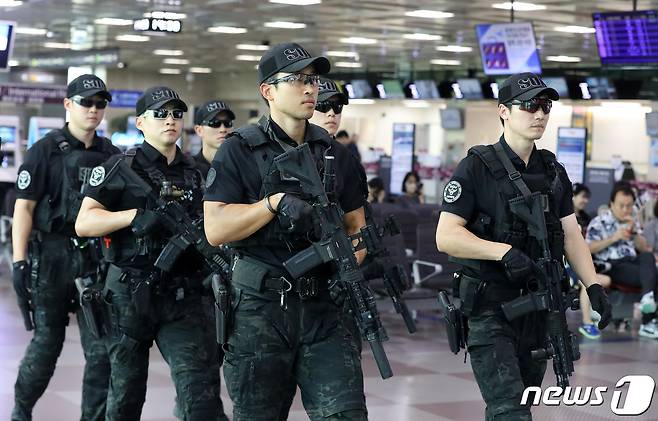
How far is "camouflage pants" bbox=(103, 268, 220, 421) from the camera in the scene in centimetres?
557

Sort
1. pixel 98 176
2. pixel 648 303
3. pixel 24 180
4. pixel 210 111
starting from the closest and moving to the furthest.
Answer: pixel 98 176
pixel 24 180
pixel 210 111
pixel 648 303

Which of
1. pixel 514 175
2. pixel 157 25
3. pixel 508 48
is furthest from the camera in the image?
pixel 508 48

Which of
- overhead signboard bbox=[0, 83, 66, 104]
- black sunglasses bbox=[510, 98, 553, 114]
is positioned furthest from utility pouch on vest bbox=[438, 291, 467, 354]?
overhead signboard bbox=[0, 83, 66, 104]

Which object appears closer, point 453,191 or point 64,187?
point 453,191

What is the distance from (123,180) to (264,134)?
5.35 feet

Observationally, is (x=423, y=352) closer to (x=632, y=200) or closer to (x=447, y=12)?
(x=632, y=200)

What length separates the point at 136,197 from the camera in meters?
5.77

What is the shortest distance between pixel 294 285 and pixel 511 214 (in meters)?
1.20

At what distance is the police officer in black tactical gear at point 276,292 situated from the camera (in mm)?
4211

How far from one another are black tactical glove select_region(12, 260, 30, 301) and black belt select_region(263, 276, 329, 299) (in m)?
2.95

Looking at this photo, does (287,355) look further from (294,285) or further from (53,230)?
(53,230)

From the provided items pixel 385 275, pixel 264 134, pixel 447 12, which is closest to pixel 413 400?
pixel 385 275

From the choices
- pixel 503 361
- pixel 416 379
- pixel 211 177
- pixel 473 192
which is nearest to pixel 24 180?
pixel 211 177

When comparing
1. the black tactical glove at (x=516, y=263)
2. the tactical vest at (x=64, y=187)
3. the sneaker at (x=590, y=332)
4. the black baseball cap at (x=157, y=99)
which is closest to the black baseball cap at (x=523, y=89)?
the black tactical glove at (x=516, y=263)
